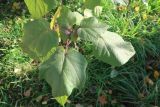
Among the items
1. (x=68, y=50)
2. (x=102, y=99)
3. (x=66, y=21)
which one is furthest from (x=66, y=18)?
(x=102, y=99)

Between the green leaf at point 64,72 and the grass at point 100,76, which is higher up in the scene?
the green leaf at point 64,72

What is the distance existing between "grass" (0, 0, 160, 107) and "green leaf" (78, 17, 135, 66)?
57.7 inches

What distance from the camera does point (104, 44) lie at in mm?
1266

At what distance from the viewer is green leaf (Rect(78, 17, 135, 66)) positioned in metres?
1.25

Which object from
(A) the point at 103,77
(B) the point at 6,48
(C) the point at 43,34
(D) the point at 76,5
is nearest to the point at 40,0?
(C) the point at 43,34

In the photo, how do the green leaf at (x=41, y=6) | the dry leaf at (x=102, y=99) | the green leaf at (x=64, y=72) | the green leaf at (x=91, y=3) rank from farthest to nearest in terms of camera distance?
1. the dry leaf at (x=102, y=99)
2. the green leaf at (x=91, y=3)
3. the green leaf at (x=64, y=72)
4. the green leaf at (x=41, y=6)

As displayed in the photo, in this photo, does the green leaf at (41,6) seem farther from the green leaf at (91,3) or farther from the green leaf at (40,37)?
the green leaf at (91,3)

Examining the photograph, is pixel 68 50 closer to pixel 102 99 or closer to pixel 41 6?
pixel 41 6

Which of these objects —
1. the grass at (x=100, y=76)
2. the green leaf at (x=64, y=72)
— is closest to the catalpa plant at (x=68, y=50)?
the green leaf at (x=64, y=72)

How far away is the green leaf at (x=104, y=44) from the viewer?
4.09ft

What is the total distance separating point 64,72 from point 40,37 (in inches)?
6.2

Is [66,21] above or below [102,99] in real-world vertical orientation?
above

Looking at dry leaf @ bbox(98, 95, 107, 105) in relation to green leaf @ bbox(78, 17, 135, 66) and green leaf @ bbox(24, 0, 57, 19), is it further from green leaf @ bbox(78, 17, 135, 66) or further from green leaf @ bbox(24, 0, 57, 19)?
green leaf @ bbox(24, 0, 57, 19)

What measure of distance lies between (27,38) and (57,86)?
216 mm
